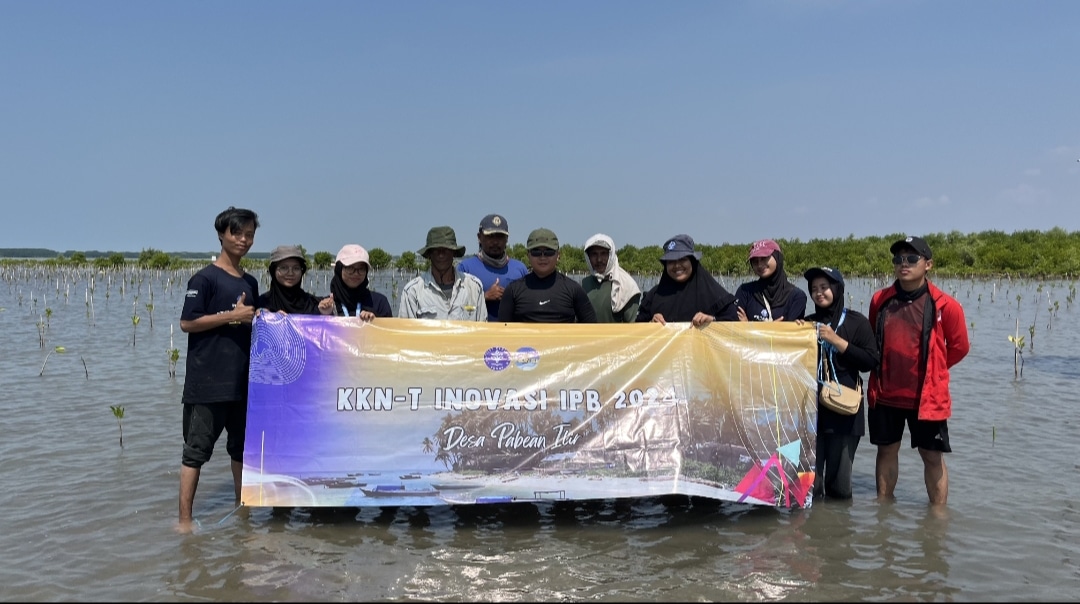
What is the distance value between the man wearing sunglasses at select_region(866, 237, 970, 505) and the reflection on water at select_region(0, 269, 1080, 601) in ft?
2.31

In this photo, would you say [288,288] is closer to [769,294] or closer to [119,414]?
[119,414]

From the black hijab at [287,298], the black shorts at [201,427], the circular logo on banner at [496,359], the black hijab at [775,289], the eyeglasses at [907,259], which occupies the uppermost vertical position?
the eyeglasses at [907,259]

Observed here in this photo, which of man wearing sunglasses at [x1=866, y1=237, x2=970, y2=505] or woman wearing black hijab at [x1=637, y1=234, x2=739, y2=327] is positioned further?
woman wearing black hijab at [x1=637, y1=234, x2=739, y2=327]

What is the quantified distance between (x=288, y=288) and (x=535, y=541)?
2.45m

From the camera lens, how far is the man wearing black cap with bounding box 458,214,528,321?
608cm

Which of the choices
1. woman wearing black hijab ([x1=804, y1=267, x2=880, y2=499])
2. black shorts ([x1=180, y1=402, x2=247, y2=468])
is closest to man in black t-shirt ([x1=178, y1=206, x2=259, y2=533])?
black shorts ([x1=180, y1=402, x2=247, y2=468])

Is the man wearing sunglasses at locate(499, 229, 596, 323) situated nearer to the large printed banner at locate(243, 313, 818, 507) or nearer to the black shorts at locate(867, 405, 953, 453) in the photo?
the large printed banner at locate(243, 313, 818, 507)

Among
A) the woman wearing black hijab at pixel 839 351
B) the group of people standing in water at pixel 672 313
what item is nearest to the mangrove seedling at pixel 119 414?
the group of people standing in water at pixel 672 313

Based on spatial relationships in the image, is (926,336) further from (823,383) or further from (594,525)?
(594,525)

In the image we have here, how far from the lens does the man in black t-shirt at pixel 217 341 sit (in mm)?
4598

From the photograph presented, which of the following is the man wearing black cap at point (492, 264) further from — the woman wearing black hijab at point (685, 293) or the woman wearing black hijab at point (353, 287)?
the woman wearing black hijab at point (685, 293)

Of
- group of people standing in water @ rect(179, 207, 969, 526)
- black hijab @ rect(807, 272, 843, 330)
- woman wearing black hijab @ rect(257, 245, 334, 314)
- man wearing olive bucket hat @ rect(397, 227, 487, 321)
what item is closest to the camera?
group of people standing in water @ rect(179, 207, 969, 526)

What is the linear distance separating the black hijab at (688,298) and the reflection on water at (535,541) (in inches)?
59.4

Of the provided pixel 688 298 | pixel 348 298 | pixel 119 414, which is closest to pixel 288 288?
pixel 348 298
